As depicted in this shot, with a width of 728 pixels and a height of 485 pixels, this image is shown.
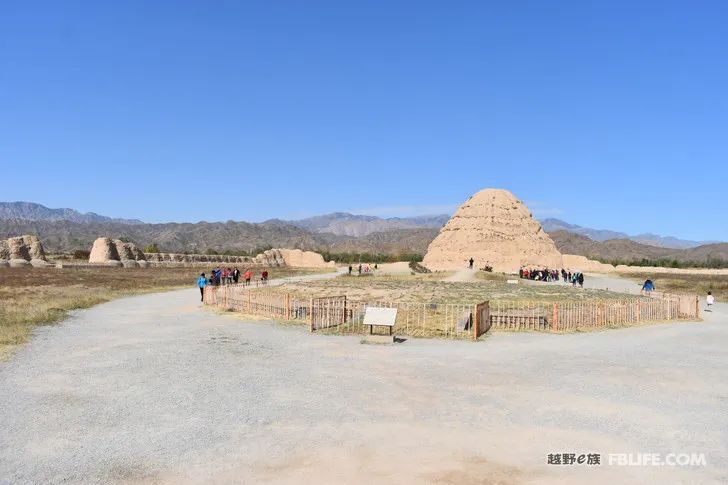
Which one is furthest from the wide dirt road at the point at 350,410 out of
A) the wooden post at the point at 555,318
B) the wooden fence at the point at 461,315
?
the wooden post at the point at 555,318

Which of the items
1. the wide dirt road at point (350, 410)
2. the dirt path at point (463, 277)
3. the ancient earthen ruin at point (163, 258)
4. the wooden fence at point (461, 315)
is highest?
the ancient earthen ruin at point (163, 258)

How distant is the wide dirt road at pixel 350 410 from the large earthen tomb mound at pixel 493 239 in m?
53.5

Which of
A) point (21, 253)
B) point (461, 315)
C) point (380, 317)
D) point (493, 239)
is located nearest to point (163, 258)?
point (21, 253)

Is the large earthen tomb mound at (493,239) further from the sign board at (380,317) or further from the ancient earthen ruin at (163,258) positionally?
the sign board at (380,317)

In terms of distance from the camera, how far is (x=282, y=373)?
1198cm

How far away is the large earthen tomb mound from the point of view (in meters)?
69.3

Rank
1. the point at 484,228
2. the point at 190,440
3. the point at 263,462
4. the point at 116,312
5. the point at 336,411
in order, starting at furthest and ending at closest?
the point at 484,228, the point at 116,312, the point at 336,411, the point at 190,440, the point at 263,462

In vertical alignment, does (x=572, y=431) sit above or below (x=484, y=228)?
below

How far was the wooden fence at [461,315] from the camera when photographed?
18.5m

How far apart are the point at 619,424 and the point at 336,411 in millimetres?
4327

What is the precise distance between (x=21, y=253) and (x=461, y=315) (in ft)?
214

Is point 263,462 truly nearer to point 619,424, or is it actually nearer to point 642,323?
point 619,424

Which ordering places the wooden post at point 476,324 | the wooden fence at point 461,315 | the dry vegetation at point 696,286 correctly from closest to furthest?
the wooden post at point 476,324
the wooden fence at point 461,315
the dry vegetation at point 696,286

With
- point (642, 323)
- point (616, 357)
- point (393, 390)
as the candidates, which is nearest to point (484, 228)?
point (642, 323)
